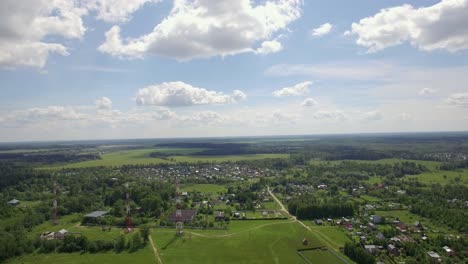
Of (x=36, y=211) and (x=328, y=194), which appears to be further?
(x=328, y=194)

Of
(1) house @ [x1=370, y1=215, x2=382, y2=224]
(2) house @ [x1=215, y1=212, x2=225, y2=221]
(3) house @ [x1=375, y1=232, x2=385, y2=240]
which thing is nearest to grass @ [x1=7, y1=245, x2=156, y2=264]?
(2) house @ [x1=215, y1=212, x2=225, y2=221]

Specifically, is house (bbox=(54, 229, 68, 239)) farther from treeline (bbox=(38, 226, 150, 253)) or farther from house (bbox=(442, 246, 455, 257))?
house (bbox=(442, 246, 455, 257))

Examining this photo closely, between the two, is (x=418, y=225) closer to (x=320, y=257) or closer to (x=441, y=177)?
(x=320, y=257)

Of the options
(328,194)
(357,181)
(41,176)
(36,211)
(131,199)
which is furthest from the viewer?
(41,176)

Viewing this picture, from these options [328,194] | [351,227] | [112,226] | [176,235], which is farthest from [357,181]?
[112,226]

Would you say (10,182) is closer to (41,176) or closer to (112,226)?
(41,176)

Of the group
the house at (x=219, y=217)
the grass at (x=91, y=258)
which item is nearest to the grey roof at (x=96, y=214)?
the grass at (x=91, y=258)
